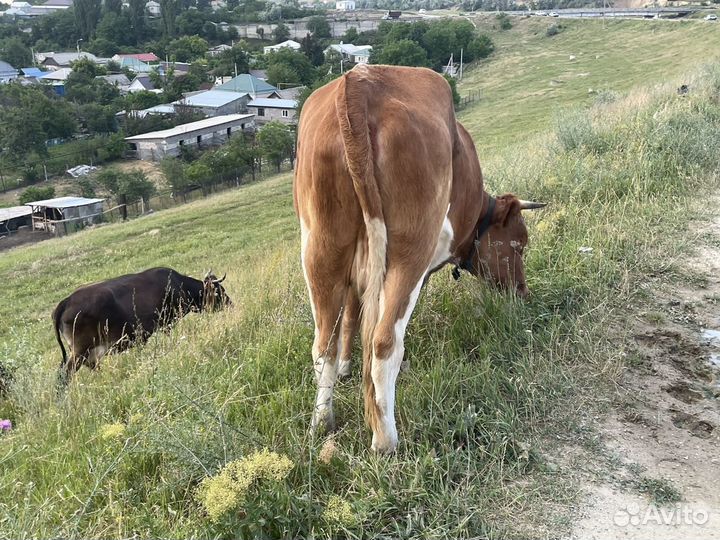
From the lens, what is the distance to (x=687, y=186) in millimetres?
7113

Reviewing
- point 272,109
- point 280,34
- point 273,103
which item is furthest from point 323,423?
point 280,34

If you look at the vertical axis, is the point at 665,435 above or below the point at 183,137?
above

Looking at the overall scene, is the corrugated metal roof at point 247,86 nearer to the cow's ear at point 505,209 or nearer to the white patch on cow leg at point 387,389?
the cow's ear at point 505,209

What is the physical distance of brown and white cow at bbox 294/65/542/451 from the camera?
9.48 ft

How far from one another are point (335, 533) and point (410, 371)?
1.33m

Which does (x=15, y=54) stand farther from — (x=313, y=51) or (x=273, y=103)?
(x=273, y=103)

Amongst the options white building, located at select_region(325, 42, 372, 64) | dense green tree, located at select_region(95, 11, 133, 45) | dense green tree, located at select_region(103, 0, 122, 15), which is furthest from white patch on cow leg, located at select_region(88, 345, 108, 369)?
dense green tree, located at select_region(103, 0, 122, 15)

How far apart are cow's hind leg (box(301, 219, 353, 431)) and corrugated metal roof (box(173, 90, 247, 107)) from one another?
65229 mm

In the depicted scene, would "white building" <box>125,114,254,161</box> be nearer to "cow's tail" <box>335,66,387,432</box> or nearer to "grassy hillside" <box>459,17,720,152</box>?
"grassy hillside" <box>459,17,720,152</box>

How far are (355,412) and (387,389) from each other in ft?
1.75

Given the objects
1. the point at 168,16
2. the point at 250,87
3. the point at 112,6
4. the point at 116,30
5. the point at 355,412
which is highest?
the point at 112,6

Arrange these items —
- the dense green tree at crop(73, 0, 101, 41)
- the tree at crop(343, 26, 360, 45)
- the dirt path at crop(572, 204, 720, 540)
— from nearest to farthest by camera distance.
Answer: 1. the dirt path at crop(572, 204, 720, 540)
2. the tree at crop(343, 26, 360, 45)
3. the dense green tree at crop(73, 0, 101, 41)

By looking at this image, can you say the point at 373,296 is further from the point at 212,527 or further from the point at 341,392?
the point at 212,527

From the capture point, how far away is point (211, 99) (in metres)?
66.4
